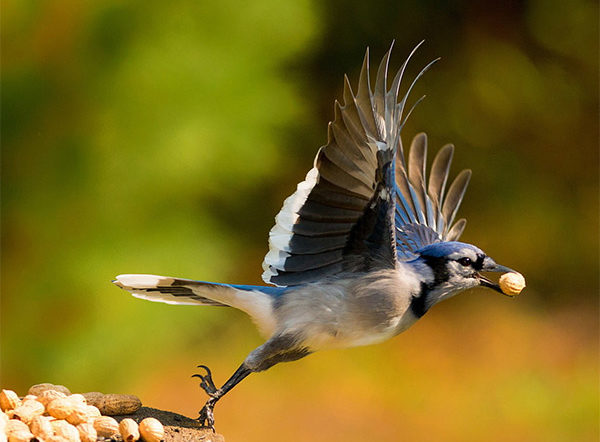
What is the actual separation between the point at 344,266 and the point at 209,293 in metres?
0.25

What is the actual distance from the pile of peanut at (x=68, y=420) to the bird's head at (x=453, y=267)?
540mm

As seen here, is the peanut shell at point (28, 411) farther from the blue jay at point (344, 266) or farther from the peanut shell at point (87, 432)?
the blue jay at point (344, 266)

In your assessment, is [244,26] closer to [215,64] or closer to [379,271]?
[215,64]

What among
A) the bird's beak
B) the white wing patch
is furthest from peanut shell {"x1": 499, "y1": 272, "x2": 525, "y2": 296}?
the white wing patch

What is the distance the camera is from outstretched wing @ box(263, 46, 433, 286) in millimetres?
1369

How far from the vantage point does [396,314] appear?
1.49 m

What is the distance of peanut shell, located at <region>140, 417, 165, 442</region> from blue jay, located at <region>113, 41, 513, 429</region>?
14 cm

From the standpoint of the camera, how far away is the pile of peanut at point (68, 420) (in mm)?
1295

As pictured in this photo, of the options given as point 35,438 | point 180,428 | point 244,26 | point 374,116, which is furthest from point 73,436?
point 244,26

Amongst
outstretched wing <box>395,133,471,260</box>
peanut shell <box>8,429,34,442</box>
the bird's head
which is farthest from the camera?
outstretched wing <box>395,133,471,260</box>

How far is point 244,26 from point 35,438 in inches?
59.1

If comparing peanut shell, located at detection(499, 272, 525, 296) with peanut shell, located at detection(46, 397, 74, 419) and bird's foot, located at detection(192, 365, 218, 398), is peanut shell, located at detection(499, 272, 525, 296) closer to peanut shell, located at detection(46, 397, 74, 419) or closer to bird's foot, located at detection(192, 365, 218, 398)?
bird's foot, located at detection(192, 365, 218, 398)

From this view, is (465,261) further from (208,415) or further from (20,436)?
(20,436)

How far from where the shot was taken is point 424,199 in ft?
6.51
